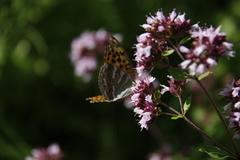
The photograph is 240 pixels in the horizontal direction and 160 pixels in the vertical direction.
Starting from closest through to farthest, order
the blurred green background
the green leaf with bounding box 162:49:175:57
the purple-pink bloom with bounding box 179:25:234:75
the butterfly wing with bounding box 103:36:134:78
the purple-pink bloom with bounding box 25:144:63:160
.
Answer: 1. the purple-pink bloom with bounding box 179:25:234:75
2. the green leaf with bounding box 162:49:175:57
3. the butterfly wing with bounding box 103:36:134:78
4. the purple-pink bloom with bounding box 25:144:63:160
5. the blurred green background

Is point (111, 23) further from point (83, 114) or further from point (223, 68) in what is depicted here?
point (223, 68)

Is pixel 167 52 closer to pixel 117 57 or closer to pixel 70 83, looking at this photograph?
pixel 117 57

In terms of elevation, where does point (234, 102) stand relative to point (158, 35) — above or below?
below

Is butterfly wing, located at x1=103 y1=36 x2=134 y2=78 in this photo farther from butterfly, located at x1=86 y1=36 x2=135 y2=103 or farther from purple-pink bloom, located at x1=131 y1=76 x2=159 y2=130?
purple-pink bloom, located at x1=131 y1=76 x2=159 y2=130

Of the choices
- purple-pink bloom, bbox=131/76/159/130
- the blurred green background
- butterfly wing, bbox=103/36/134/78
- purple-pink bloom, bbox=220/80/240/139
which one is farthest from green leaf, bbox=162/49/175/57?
the blurred green background

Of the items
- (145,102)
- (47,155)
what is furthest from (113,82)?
(47,155)

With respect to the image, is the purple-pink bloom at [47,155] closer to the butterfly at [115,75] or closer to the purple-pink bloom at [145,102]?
the butterfly at [115,75]
